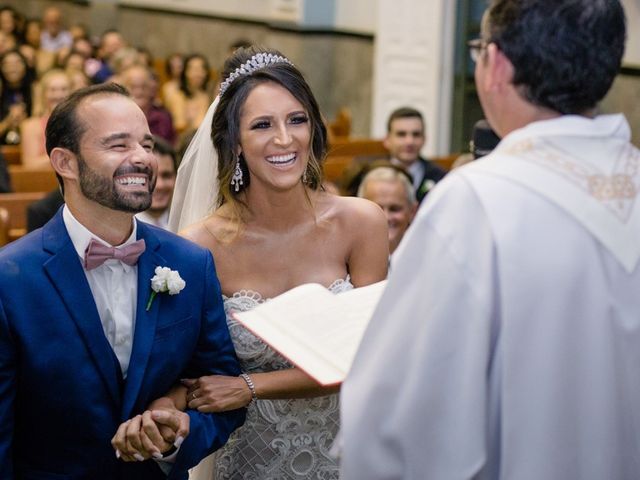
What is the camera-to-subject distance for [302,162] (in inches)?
144

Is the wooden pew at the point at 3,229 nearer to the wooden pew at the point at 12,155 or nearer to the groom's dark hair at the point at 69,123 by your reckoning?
the groom's dark hair at the point at 69,123

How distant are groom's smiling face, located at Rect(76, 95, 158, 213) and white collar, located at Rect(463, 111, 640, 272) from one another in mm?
1028

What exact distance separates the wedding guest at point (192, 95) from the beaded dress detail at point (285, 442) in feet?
32.2

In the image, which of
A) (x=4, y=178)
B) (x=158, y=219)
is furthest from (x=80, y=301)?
→ (x=4, y=178)

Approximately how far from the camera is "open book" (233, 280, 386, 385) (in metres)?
2.69

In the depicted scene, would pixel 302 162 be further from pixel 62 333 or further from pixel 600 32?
pixel 600 32

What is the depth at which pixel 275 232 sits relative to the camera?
380 cm

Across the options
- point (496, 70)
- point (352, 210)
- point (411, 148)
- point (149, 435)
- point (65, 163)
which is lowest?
point (411, 148)

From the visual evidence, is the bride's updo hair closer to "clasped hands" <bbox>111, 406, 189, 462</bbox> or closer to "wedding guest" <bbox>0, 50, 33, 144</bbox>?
"clasped hands" <bbox>111, 406, 189, 462</bbox>

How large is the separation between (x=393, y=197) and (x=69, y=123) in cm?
305

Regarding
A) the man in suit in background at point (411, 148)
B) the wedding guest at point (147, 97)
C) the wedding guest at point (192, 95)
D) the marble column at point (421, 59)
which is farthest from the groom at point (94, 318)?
the marble column at point (421, 59)

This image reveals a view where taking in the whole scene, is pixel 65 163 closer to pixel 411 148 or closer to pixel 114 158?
pixel 114 158

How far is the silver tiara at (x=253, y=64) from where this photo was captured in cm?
375

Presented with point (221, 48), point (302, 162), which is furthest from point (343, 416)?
point (221, 48)
